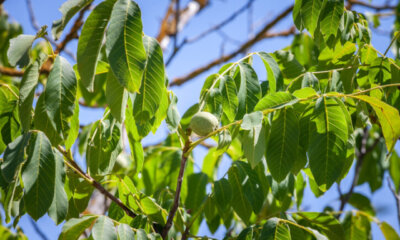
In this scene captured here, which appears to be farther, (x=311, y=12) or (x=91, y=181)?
(x=311, y=12)

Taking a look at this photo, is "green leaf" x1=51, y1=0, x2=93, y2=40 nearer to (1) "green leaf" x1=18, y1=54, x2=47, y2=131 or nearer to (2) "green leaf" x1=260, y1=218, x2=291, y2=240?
(1) "green leaf" x1=18, y1=54, x2=47, y2=131

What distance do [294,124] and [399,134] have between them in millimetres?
311

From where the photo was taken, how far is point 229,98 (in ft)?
5.20

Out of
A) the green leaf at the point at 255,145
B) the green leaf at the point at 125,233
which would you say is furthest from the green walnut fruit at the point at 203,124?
the green leaf at the point at 125,233

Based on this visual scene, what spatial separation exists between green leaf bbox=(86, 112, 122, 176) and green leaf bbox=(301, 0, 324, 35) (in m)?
0.79

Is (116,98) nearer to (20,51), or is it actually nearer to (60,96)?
(60,96)

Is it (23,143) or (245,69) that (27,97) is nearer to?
(23,143)

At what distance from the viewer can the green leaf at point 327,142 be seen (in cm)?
134

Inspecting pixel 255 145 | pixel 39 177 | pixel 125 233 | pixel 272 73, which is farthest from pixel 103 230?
pixel 272 73

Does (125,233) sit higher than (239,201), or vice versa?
(125,233)

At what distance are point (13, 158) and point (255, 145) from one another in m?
0.67

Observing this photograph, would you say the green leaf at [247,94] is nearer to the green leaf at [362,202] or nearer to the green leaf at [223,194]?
the green leaf at [223,194]

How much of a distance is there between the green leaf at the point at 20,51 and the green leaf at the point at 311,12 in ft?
3.10

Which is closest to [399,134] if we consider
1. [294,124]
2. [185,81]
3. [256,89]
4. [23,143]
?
[294,124]
